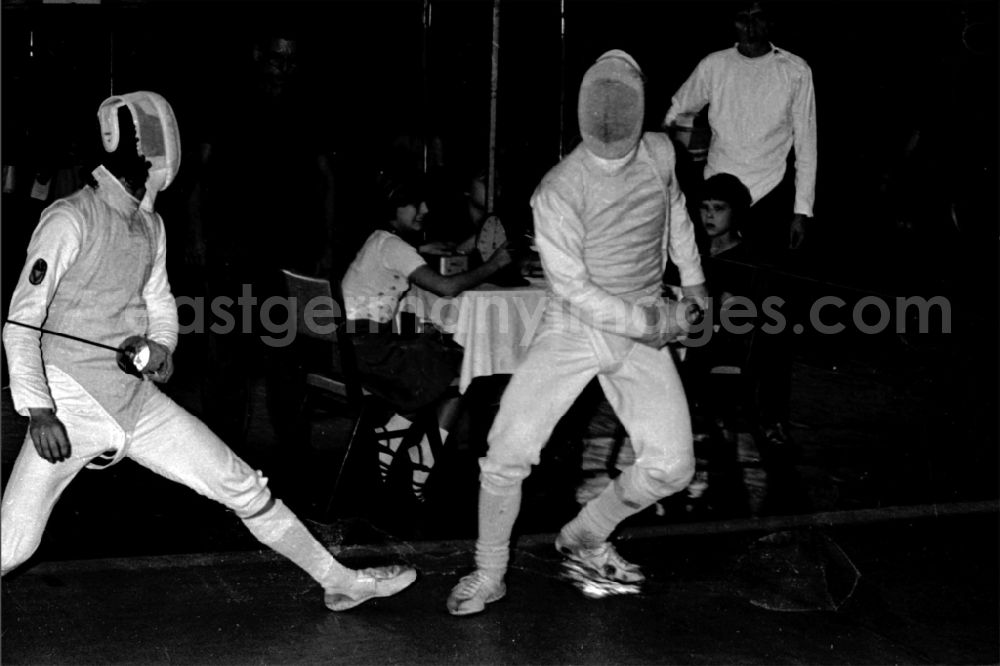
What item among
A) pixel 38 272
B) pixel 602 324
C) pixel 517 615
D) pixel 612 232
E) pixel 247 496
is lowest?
pixel 517 615

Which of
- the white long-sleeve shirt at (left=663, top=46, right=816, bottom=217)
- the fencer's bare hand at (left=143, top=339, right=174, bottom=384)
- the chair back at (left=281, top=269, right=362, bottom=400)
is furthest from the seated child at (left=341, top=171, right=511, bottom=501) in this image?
the white long-sleeve shirt at (left=663, top=46, right=816, bottom=217)

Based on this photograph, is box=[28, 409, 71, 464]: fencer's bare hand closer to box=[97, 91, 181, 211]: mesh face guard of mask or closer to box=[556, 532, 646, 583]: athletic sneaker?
box=[97, 91, 181, 211]: mesh face guard of mask

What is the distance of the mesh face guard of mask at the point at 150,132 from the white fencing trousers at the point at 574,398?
1.31m

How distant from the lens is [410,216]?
19.2 ft

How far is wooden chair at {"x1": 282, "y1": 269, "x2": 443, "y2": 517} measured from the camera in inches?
206

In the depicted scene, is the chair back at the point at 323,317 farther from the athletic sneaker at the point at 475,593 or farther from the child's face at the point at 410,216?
the athletic sneaker at the point at 475,593

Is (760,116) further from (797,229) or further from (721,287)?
(721,287)

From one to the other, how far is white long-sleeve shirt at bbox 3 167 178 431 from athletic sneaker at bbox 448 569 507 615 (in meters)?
1.22

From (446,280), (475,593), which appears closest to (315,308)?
(446,280)

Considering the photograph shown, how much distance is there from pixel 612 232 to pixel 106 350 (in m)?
1.66

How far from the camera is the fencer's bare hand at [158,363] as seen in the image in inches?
Answer: 157

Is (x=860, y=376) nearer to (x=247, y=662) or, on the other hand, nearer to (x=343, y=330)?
(x=343, y=330)

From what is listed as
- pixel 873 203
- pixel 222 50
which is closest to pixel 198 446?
pixel 222 50

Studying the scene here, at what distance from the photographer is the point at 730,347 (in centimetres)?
Result: 609
